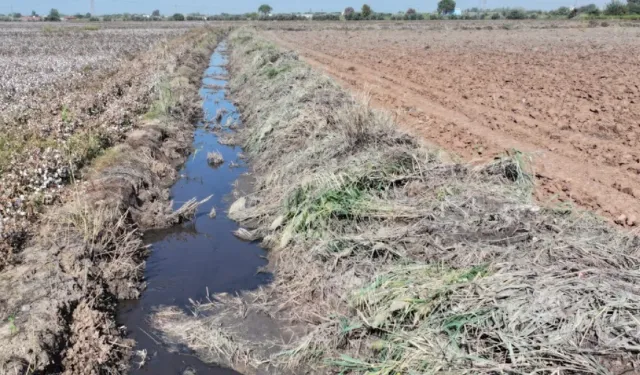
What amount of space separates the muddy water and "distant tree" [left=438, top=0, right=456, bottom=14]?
122 meters

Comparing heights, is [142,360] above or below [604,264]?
below

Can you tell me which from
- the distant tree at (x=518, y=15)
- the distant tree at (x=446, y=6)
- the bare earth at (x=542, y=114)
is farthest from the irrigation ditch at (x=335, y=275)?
the distant tree at (x=446, y=6)

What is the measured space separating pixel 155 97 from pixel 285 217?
8.08 metres

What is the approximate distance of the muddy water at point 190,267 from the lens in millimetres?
4500

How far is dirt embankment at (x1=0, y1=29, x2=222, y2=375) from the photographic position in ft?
12.8

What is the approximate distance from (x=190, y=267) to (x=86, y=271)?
1.43 m

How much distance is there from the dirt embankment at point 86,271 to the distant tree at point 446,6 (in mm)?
122525

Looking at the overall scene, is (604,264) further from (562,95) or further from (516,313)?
(562,95)

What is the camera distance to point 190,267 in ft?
20.0

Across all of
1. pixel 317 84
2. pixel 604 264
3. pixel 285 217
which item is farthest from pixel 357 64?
pixel 604 264

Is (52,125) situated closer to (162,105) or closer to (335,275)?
(162,105)

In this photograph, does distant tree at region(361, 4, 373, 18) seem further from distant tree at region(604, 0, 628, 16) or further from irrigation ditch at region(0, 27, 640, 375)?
irrigation ditch at region(0, 27, 640, 375)

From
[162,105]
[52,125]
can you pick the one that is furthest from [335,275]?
[162,105]

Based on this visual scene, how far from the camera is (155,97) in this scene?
1312 centimetres
